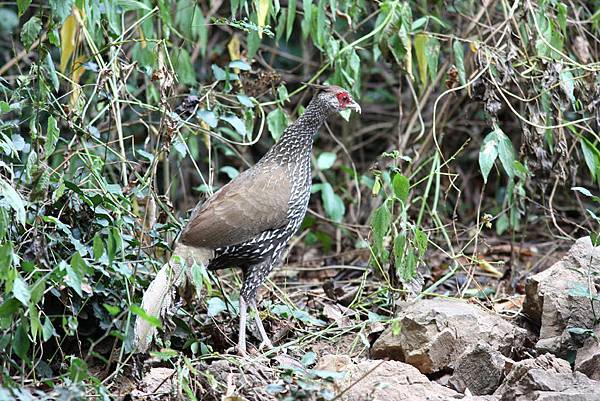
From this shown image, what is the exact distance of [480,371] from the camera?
4.64m

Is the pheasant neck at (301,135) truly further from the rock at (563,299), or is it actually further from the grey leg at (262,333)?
the rock at (563,299)

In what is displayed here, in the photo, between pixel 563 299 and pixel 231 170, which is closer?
pixel 563 299

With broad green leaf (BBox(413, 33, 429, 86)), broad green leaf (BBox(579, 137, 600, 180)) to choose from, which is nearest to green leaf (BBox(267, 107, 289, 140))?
broad green leaf (BBox(413, 33, 429, 86))

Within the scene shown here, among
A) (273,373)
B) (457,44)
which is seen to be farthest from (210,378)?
(457,44)

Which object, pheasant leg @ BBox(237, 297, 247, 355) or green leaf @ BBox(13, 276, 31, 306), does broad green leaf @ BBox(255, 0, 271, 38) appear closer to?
pheasant leg @ BBox(237, 297, 247, 355)

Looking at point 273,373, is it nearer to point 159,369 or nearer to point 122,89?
point 159,369

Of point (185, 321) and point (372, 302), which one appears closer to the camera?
point (185, 321)

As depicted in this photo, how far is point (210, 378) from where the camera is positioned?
4.34 m

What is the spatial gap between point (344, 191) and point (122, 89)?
263cm

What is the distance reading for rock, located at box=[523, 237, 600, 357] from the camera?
4.91 m

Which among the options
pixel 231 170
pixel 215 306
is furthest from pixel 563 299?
pixel 231 170

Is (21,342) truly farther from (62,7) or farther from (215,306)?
(215,306)

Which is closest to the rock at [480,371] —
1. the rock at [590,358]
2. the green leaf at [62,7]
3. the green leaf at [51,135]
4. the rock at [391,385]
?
the rock at [391,385]

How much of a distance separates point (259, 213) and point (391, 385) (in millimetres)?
1469
